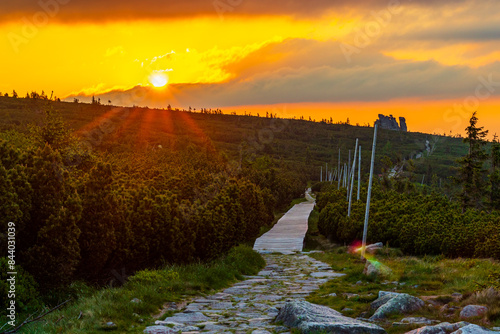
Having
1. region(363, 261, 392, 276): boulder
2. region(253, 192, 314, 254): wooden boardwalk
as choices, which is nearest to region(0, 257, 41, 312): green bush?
region(363, 261, 392, 276): boulder

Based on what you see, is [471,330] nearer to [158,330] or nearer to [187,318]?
[158,330]

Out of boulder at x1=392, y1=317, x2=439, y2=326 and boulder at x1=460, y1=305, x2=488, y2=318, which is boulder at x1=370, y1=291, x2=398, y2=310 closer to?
boulder at x1=392, y1=317, x2=439, y2=326

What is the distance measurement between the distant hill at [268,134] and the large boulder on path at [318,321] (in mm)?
83068

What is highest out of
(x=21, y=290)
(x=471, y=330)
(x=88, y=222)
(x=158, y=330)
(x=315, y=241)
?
(x=88, y=222)

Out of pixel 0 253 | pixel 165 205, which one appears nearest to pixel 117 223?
pixel 165 205

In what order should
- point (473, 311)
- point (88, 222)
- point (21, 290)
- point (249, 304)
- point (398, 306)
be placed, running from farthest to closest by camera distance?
point (88, 222) → point (21, 290) → point (249, 304) → point (398, 306) → point (473, 311)

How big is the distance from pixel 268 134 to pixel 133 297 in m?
140

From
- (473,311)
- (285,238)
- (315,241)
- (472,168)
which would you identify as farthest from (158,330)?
(472,168)

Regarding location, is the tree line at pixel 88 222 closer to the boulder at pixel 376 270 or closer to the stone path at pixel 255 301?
the stone path at pixel 255 301

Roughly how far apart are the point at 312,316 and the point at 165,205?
818cm

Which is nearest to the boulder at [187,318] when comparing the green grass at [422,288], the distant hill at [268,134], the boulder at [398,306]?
the green grass at [422,288]

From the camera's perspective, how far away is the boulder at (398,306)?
25.8 ft

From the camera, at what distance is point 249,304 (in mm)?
9258

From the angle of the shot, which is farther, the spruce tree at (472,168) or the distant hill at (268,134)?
the distant hill at (268,134)
